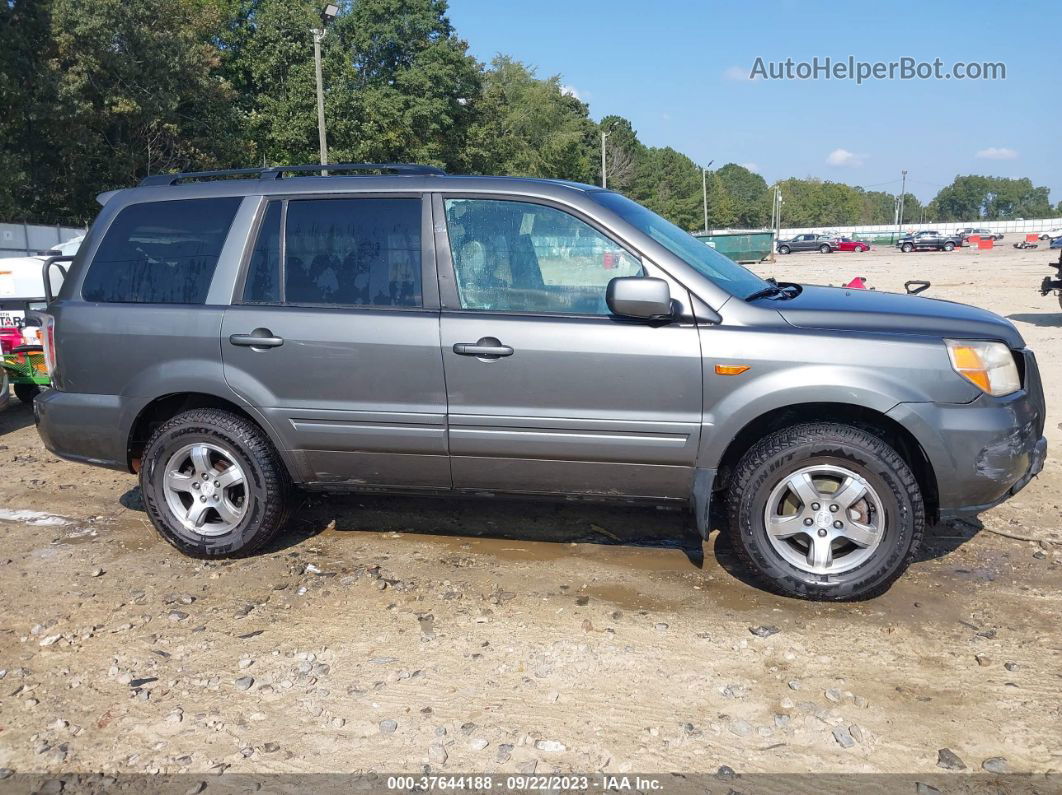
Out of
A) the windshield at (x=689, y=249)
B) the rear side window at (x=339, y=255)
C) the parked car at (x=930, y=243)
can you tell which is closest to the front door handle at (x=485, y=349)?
the rear side window at (x=339, y=255)

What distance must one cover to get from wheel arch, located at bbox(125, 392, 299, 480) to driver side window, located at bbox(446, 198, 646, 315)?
1.23 meters

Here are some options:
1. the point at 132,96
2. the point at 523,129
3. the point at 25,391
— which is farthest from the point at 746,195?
the point at 25,391

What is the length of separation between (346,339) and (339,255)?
1.50 ft

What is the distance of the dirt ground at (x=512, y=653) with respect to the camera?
9.42ft

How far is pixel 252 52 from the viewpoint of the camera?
1848 inches

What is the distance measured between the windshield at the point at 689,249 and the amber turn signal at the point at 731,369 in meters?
0.38

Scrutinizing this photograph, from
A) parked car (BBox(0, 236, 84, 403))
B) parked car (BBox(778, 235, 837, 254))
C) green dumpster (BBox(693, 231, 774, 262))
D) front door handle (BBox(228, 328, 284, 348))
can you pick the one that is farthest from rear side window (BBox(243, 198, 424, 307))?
parked car (BBox(778, 235, 837, 254))

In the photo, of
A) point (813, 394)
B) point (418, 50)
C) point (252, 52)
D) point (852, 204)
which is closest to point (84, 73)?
point (252, 52)

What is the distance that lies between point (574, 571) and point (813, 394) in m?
1.49

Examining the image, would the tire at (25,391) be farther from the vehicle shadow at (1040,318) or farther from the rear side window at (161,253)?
the vehicle shadow at (1040,318)

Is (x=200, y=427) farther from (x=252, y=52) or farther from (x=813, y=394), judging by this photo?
(x=252, y=52)

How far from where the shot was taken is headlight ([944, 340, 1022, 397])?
3.71 m

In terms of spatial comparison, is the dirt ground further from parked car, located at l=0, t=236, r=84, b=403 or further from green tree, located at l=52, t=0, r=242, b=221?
green tree, located at l=52, t=0, r=242, b=221

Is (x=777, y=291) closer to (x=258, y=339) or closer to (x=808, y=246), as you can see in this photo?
(x=258, y=339)
